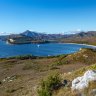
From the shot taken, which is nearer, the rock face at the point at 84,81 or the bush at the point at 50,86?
the rock face at the point at 84,81

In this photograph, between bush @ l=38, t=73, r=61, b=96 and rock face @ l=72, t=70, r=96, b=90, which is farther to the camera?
bush @ l=38, t=73, r=61, b=96

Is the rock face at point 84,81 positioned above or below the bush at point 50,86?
above

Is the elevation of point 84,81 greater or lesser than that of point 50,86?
greater

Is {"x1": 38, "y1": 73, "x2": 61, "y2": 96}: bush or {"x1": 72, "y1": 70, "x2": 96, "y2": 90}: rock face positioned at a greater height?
{"x1": 72, "y1": 70, "x2": 96, "y2": 90}: rock face

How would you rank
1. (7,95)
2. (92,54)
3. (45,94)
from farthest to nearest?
(92,54) < (7,95) < (45,94)

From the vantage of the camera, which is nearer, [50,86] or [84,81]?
[84,81]

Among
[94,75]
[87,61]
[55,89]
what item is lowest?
[87,61]

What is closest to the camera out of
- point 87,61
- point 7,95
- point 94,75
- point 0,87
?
point 94,75

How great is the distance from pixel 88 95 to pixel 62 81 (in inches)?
196

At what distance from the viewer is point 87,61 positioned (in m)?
52.2

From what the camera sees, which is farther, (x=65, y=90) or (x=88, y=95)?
(x=65, y=90)

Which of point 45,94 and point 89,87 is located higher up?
point 89,87

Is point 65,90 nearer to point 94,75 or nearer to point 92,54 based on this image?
point 94,75

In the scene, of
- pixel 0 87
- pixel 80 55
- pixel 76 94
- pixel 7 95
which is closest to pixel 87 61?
pixel 80 55
